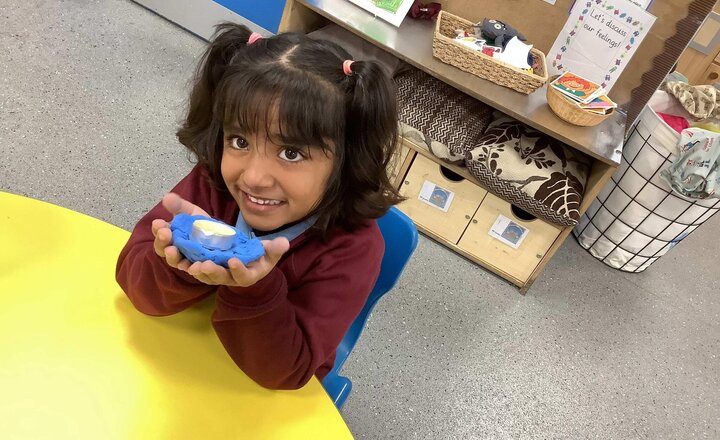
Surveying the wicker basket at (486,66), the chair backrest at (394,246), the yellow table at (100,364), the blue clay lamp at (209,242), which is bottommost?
the yellow table at (100,364)

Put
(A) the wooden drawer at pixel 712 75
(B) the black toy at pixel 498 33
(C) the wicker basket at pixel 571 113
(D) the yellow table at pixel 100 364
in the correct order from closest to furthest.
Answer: (D) the yellow table at pixel 100 364 → (C) the wicker basket at pixel 571 113 → (B) the black toy at pixel 498 33 → (A) the wooden drawer at pixel 712 75

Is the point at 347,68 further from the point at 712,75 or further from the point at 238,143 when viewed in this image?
the point at 712,75

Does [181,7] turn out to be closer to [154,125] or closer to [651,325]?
[154,125]

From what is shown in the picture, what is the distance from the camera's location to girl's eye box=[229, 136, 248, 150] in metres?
0.74

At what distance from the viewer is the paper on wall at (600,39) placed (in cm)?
163

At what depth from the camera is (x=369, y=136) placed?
772 mm

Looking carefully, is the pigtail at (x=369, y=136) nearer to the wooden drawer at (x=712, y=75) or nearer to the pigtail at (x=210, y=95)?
the pigtail at (x=210, y=95)

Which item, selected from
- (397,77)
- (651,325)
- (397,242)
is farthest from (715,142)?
(397,242)

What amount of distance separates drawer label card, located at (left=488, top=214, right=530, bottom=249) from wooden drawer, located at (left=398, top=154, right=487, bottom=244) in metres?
0.09

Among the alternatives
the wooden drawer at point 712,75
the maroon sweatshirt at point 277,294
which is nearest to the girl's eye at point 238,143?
the maroon sweatshirt at point 277,294

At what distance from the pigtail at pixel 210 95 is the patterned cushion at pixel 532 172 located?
3.40 feet

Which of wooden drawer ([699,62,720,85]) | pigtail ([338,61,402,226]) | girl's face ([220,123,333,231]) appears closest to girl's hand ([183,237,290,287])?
girl's face ([220,123,333,231])

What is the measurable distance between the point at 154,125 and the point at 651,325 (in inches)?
78.1

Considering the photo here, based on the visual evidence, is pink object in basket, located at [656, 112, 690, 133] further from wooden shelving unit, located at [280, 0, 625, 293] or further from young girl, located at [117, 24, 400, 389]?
young girl, located at [117, 24, 400, 389]
